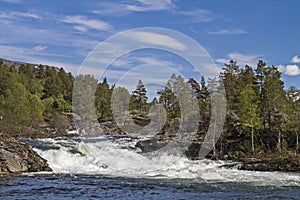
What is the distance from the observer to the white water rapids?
2636 centimetres

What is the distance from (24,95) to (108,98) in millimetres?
24326

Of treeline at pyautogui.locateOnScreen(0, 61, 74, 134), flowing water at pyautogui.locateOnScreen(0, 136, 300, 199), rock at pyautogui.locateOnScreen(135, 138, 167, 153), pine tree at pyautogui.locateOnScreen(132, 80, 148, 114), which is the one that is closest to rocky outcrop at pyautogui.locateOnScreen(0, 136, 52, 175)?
flowing water at pyautogui.locateOnScreen(0, 136, 300, 199)

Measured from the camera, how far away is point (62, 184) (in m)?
23.1

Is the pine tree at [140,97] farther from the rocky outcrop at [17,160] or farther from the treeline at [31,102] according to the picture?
the rocky outcrop at [17,160]

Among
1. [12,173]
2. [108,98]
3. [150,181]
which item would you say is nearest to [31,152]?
[12,173]

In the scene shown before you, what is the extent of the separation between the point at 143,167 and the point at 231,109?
868 inches

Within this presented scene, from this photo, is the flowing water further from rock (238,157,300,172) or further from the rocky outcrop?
rock (238,157,300,172)

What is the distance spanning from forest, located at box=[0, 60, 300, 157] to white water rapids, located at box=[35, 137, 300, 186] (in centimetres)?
909

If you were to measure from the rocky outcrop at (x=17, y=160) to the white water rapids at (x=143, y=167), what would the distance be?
1424 mm

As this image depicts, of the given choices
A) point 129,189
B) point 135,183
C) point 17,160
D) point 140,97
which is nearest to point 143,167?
point 135,183

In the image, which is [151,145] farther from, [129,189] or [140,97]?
[140,97]

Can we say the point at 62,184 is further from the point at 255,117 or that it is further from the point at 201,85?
the point at 201,85

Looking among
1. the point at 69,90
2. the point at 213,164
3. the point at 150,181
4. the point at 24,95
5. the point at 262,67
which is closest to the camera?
the point at 150,181

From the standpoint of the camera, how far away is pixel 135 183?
78.7ft
